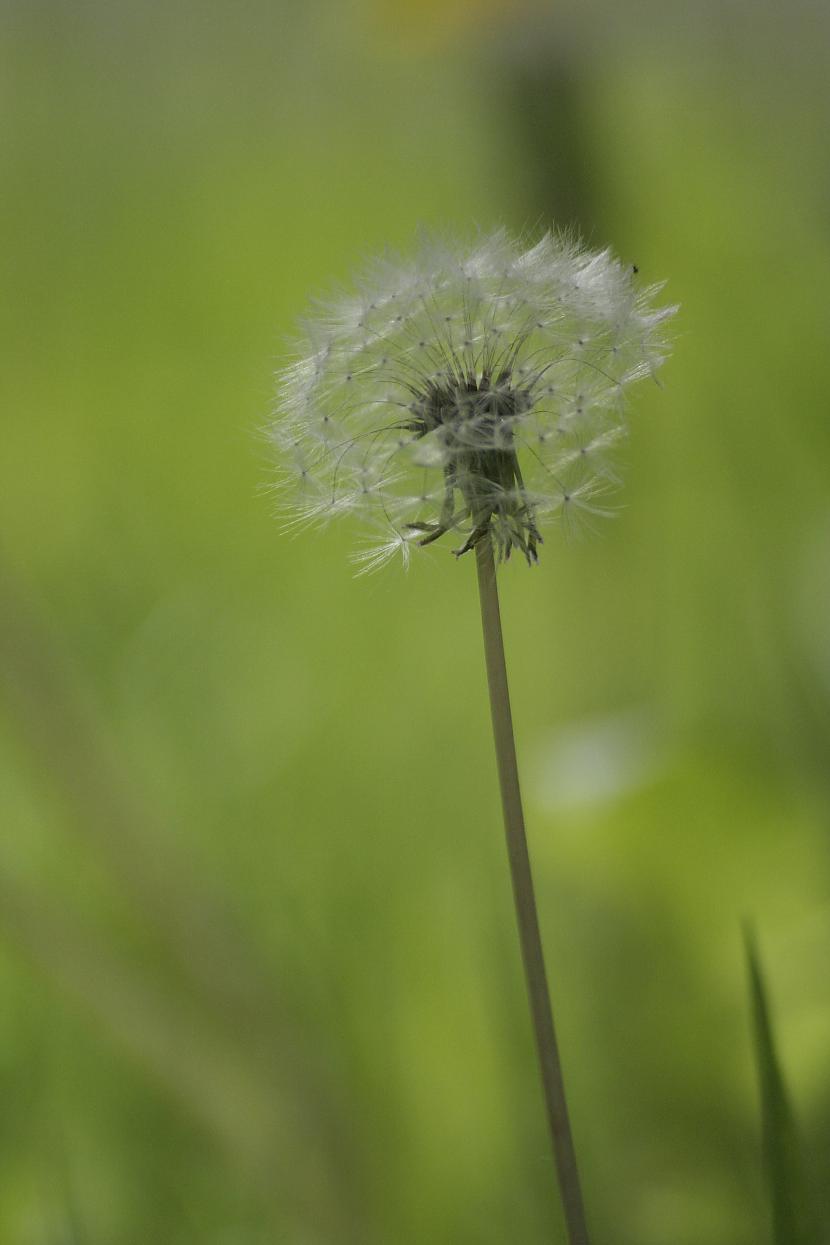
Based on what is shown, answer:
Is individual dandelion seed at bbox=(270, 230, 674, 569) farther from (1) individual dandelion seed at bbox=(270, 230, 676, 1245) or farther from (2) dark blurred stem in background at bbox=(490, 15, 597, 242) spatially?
(2) dark blurred stem in background at bbox=(490, 15, 597, 242)

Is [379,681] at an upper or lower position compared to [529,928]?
upper

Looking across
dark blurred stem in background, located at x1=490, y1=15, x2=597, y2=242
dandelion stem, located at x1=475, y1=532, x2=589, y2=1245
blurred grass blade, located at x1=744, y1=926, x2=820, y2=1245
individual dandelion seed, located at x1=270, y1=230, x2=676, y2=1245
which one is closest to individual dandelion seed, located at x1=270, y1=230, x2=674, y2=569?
individual dandelion seed, located at x1=270, y1=230, x2=676, y2=1245

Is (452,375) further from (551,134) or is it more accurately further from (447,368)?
(551,134)

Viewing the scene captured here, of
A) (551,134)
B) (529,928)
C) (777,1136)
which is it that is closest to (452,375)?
(529,928)

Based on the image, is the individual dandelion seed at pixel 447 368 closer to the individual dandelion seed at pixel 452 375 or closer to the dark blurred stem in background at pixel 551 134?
the individual dandelion seed at pixel 452 375

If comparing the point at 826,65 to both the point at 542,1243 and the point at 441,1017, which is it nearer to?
the point at 441,1017

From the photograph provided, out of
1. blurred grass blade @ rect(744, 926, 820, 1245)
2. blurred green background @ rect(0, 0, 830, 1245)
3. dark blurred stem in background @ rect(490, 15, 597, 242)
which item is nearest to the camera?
blurred grass blade @ rect(744, 926, 820, 1245)

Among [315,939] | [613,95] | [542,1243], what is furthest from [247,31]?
[542,1243]
